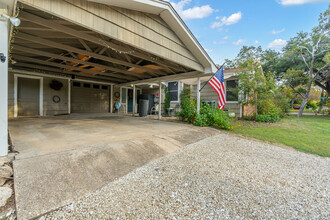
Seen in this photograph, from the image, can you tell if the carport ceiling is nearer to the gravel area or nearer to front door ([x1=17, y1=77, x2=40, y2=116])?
front door ([x1=17, y1=77, x2=40, y2=116])


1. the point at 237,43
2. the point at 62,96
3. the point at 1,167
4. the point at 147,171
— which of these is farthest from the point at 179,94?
the point at 237,43

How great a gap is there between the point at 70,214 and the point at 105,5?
3.23 m

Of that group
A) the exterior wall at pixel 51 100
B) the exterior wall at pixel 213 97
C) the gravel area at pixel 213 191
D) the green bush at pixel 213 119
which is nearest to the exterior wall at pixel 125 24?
the green bush at pixel 213 119

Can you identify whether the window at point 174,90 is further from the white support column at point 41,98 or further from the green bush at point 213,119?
the white support column at point 41,98

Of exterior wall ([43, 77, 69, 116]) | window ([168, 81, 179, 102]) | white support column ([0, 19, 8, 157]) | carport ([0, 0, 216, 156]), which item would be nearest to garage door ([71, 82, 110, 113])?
carport ([0, 0, 216, 156])

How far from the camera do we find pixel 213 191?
170cm

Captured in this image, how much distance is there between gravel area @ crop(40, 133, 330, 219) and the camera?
4.43 ft

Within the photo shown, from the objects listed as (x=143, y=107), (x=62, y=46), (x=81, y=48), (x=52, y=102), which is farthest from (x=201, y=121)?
(x=52, y=102)

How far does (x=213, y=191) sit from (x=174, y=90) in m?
9.37

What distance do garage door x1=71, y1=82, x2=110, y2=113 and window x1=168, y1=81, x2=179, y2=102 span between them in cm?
457

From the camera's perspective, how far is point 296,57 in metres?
14.5

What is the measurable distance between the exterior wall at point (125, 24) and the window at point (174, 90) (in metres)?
5.90

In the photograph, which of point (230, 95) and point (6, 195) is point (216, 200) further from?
point (230, 95)

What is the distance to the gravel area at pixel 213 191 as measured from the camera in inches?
53.2
